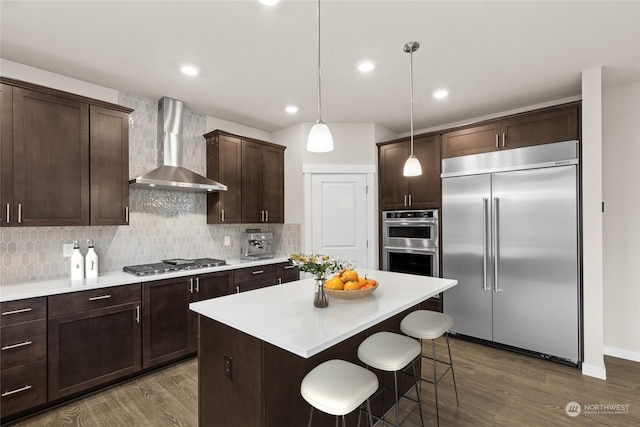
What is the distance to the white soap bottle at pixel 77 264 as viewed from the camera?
2.75m

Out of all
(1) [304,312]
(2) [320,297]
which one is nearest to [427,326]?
(2) [320,297]

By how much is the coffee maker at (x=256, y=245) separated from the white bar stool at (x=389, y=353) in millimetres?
2540

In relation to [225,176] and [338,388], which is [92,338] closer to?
[225,176]

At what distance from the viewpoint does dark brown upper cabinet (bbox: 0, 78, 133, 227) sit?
93.4 inches

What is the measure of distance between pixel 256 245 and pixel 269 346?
9.02ft

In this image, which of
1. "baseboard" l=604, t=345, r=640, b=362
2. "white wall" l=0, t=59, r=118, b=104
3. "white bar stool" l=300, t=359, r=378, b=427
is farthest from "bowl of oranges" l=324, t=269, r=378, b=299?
"baseboard" l=604, t=345, r=640, b=362

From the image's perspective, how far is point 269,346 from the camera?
154 centimetres

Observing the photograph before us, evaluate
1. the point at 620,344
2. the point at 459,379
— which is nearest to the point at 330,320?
the point at 459,379

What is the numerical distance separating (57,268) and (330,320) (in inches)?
107

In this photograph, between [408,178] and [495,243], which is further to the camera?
[408,178]

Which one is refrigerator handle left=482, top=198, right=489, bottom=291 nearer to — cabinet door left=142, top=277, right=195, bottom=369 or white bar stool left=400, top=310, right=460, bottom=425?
white bar stool left=400, top=310, right=460, bottom=425

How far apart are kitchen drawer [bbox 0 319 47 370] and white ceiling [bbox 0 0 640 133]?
6.80ft

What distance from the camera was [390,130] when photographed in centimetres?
479

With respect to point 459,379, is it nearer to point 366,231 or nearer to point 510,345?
point 510,345
